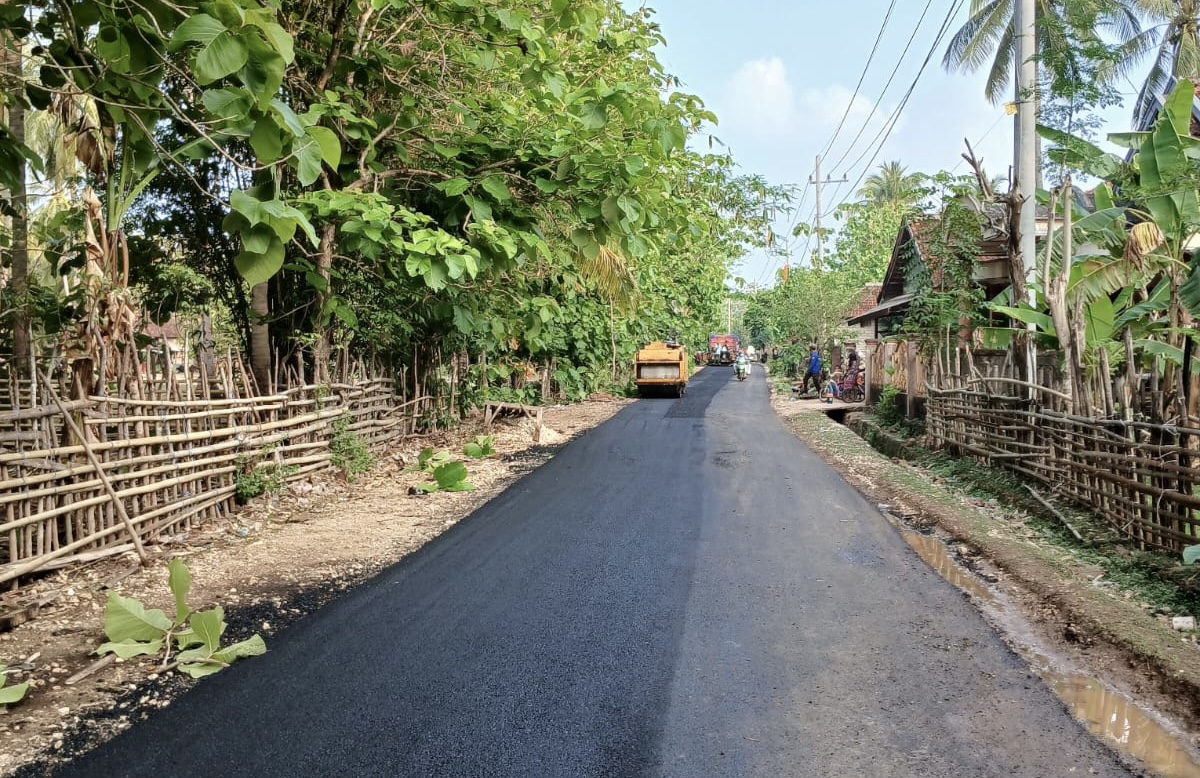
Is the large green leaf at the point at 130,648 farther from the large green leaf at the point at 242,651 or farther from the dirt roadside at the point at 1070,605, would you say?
the dirt roadside at the point at 1070,605

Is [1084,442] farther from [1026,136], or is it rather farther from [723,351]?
[723,351]

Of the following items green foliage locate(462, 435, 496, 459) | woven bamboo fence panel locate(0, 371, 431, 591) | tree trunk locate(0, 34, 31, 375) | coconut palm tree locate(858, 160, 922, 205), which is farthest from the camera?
coconut palm tree locate(858, 160, 922, 205)

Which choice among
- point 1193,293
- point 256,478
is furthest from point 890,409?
point 256,478

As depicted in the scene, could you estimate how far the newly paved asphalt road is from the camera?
11.1ft

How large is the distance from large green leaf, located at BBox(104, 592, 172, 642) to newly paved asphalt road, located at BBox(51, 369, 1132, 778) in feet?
2.00

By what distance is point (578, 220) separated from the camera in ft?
27.3

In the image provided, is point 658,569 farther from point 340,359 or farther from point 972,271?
point 972,271

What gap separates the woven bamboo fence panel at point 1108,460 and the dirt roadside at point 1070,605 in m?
0.54

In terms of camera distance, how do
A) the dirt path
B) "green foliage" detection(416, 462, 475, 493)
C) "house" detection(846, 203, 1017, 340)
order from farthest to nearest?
"house" detection(846, 203, 1017, 340), "green foliage" detection(416, 462, 475, 493), the dirt path

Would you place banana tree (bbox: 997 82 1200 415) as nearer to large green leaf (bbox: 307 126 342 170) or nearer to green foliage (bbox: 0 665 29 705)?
large green leaf (bbox: 307 126 342 170)

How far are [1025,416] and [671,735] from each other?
6.64 m

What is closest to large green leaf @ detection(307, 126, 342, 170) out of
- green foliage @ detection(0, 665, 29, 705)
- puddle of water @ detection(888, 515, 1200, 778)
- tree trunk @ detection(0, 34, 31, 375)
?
green foliage @ detection(0, 665, 29, 705)

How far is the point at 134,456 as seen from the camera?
634 cm

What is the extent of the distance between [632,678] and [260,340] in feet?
22.5
